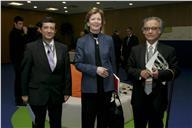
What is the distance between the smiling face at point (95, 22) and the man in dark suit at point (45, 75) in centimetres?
33

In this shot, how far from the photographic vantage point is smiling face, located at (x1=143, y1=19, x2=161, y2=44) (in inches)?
100

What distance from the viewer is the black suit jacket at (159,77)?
2.57 meters

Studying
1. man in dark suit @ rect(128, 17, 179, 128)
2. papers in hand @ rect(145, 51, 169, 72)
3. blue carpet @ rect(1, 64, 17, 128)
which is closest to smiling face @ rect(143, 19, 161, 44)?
man in dark suit @ rect(128, 17, 179, 128)

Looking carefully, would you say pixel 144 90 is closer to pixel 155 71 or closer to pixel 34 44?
pixel 155 71

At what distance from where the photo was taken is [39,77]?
2662 mm

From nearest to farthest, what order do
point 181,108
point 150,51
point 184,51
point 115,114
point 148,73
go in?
point 148,73 → point 150,51 → point 115,114 → point 181,108 → point 184,51

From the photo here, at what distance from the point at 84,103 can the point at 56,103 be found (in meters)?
0.26

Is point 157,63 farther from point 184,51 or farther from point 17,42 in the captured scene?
point 184,51

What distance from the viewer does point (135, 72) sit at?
257cm

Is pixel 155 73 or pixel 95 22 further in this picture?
pixel 95 22

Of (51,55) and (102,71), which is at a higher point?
(51,55)

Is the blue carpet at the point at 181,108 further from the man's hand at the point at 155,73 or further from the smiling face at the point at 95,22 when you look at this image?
the smiling face at the point at 95,22

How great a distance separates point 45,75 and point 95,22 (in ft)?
2.12

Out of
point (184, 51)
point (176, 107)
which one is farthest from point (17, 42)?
point (184, 51)
